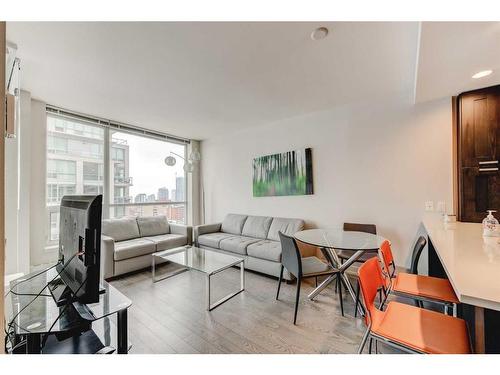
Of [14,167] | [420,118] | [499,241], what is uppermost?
[420,118]

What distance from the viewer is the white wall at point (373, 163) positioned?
2.64 meters

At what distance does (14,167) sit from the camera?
2.63 m

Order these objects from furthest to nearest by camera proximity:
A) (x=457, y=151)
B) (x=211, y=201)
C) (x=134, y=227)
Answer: (x=211, y=201) < (x=134, y=227) < (x=457, y=151)

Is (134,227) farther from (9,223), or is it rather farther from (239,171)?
(239,171)

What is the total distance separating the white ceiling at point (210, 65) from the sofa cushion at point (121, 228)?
5.89 feet

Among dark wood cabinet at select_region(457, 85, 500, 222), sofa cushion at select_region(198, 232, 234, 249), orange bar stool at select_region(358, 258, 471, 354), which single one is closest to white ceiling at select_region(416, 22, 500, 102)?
dark wood cabinet at select_region(457, 85, 500, 222)

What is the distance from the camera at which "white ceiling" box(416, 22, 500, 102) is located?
1.38 metres

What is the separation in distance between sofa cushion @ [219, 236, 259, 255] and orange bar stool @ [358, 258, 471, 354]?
225cm

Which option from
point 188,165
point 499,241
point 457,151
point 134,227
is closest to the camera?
point 499,241

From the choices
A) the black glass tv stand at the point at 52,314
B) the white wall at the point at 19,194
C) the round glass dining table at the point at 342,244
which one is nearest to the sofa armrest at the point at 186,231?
the white wall at the point at 19,194

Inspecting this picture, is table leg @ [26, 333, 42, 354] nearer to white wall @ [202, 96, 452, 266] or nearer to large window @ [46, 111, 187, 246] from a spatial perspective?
large window @ [46, 111, 187, 246]

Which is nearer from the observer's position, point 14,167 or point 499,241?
point 499,241

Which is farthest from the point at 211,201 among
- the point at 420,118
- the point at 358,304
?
the point at 420,118

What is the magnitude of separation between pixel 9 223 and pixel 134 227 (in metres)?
1.49
